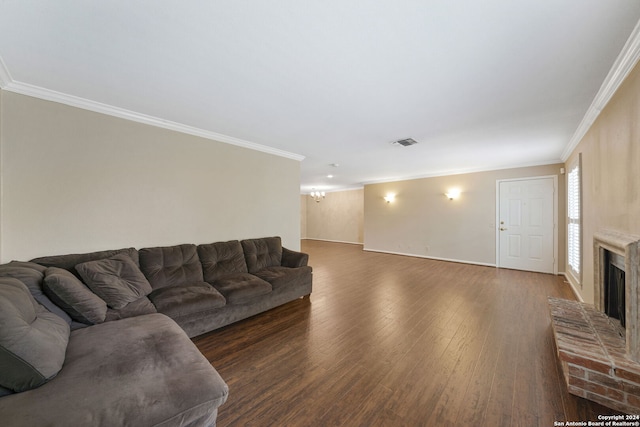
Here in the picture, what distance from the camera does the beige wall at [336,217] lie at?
9789mm

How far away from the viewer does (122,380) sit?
121cm

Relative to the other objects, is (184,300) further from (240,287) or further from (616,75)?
(616,75)

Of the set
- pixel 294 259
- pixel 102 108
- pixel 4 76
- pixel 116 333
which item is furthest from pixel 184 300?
pixel 4 76

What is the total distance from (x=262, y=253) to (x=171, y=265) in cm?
127

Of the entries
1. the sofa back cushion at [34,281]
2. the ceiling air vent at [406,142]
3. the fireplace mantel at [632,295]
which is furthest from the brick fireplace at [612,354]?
the sofa back cushion at [34,281]

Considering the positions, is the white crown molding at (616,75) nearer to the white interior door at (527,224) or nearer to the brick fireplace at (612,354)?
the brick fireplace at (612,354)

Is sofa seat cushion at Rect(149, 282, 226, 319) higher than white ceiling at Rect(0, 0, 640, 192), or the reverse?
white ceiling at Rect(0, 0, 640, 192)

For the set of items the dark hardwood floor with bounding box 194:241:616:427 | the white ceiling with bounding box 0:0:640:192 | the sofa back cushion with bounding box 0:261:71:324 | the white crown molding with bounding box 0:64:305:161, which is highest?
the white ceiling with bounding box 0:0:640:192

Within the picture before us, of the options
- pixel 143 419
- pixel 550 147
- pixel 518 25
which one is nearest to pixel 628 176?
pixel 518 25

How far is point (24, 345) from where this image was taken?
1141mm

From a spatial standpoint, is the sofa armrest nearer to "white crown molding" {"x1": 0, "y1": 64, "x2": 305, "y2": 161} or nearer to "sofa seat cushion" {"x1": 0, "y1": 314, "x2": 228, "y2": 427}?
"white crown molding" {"x1": 0, "y1": 64, "x2": 305, "y2": 161}

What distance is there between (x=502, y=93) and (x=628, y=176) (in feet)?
3.90

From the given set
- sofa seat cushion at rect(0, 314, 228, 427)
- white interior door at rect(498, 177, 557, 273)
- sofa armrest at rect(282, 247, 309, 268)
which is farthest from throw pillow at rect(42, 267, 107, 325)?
white interior door at rect(498, 177, 557, 273)

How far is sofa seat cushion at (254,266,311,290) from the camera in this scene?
3.16 m
